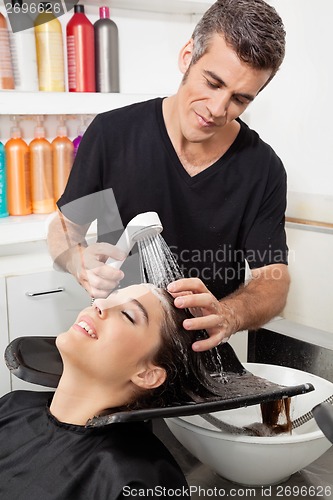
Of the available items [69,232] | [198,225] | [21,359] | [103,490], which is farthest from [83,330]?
[198,225]

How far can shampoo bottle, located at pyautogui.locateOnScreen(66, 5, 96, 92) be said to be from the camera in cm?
209

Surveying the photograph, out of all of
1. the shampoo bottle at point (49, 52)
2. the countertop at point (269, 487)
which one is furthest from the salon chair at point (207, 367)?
the shampoo bottle at point (49, 52)

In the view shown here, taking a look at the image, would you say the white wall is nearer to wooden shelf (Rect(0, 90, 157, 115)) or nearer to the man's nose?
wooden shelf (Rect(0, 90, 157, 115))

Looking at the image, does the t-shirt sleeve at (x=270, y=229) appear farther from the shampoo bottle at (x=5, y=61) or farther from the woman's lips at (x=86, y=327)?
the shampoo bottle at (x=5, y=61)

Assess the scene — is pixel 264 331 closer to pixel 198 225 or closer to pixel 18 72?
pixel 198 225

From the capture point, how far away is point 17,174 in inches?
81.7

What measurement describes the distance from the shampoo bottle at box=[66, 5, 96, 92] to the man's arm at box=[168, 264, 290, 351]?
1.05 meters

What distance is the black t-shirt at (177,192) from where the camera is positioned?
1.61 meters

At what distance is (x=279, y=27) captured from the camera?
4.63 ft

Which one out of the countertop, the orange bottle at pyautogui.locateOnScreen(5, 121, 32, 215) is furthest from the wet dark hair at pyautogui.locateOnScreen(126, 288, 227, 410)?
the orange bottle at pyautogui.locateOnScreen(5, 121, 32, 215)

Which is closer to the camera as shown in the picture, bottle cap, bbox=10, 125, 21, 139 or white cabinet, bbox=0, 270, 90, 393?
white cabinet, bbox=0, 270, 90, 393

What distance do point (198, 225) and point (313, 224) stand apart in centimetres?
92

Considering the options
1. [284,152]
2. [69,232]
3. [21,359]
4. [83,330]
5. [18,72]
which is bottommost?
[21,359]

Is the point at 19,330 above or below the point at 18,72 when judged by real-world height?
below
